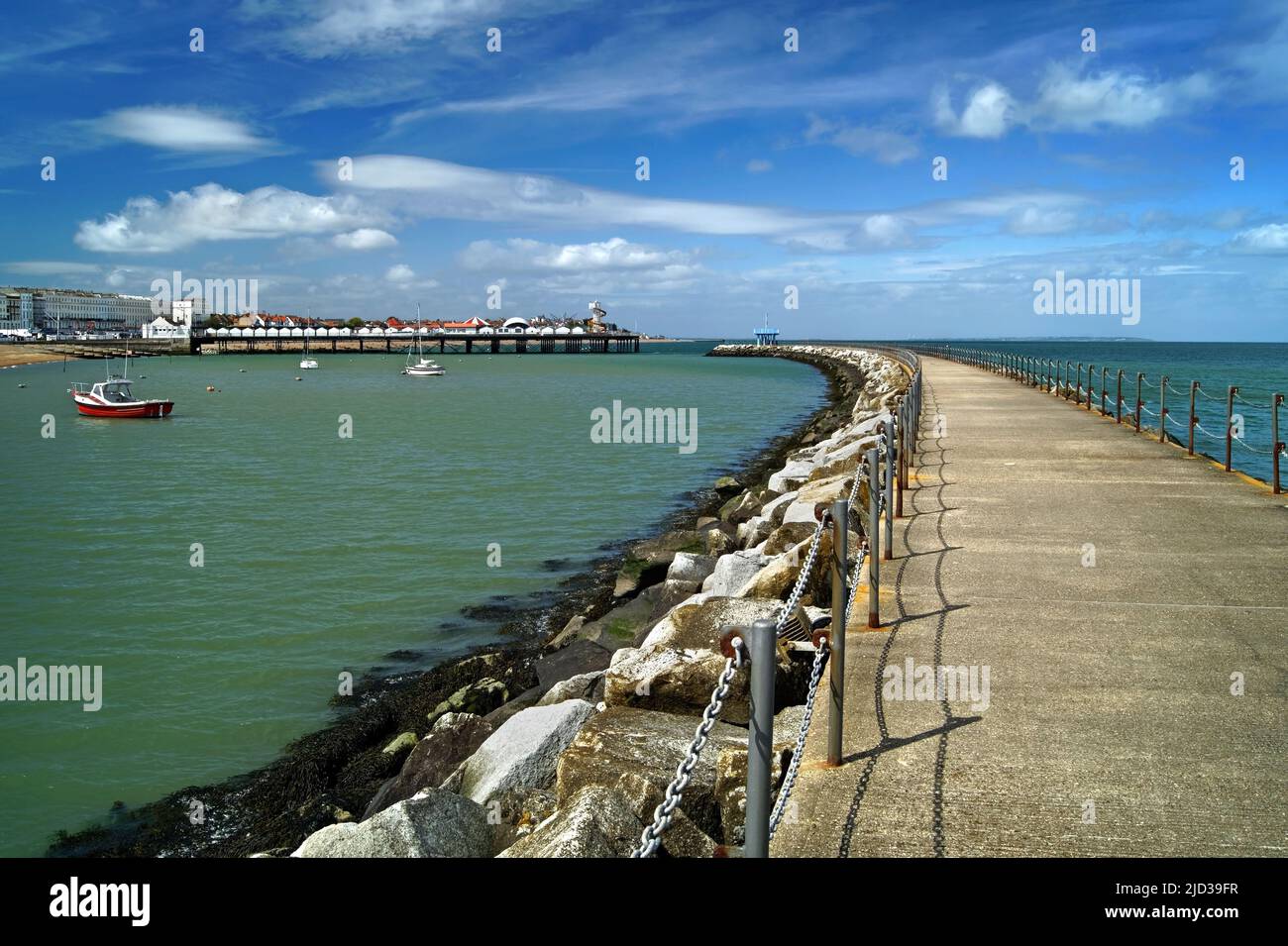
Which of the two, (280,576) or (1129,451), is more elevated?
Answer: (1129,451)

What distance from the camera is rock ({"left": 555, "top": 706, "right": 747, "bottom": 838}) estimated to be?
5090 millimetres

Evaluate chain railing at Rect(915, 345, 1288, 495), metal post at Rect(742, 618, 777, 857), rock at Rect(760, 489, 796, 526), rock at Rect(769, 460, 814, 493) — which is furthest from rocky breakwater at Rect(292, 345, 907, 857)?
rock at Rect(769, 460, 814, 493)

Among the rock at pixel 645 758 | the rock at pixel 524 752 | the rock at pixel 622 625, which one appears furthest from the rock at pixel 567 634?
the rock at pixel 645 758

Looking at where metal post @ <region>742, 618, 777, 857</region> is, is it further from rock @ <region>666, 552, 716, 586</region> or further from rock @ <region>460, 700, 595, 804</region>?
rock @ <region>666, 552, 716, 586</region>

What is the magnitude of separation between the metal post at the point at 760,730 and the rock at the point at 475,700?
658cm

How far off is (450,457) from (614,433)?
9.03 metres

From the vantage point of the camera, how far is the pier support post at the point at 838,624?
483 centimetres

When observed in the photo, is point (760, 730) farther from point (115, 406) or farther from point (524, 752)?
point (115, 406)

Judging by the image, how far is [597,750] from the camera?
546 centimetres

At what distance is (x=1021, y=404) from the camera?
2516 centimetres
